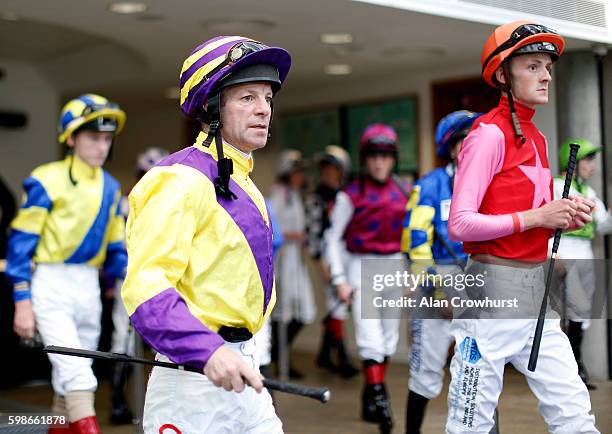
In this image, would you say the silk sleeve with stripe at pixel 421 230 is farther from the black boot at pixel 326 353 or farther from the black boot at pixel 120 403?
the black boot at pixel 326 353

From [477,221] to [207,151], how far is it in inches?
45.8

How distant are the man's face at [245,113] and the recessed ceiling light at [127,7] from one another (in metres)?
3.75

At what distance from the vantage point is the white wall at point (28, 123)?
31.1 feet

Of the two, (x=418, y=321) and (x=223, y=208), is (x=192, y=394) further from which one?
(x=418, y=321)

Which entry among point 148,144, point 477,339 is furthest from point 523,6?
point 148,144

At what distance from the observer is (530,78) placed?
3.39 m

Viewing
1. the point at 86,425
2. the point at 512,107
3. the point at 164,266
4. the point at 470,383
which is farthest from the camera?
the point at 86,425

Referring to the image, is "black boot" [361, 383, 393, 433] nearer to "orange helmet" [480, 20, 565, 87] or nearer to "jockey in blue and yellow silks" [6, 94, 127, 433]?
"jockey in blue and yellow silks" [6, 94, 127, 433]

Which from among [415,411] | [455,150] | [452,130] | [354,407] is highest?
[452,130]

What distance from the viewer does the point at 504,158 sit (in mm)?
3320

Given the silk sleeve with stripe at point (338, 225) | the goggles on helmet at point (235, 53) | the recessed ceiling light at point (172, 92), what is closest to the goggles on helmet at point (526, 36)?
the goggles on helmet at point (235, 53)

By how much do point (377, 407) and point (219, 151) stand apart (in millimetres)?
3505

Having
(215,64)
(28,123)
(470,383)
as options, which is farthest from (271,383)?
(28,123)

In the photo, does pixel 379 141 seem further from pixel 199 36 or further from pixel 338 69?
pixel 338 69
